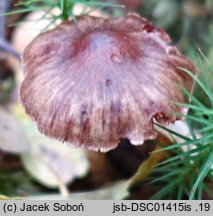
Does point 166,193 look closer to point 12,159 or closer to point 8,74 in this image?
point 12,159

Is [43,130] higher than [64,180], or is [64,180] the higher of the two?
[43,130]

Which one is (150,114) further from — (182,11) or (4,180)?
(182,11)

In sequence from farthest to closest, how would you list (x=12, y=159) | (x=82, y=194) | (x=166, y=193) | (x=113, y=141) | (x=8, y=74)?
(x=8, y=74) → (x=12, y=159) → (x=82, y=194) → (x=166, y=193) → (x=113, y=141)

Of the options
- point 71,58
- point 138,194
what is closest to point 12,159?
point 138,194

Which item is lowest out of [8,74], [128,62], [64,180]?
[64,180]

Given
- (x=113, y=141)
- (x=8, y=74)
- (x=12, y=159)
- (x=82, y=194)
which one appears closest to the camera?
(x=113, y=141)

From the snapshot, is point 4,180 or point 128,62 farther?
point 4,180
